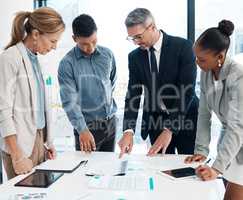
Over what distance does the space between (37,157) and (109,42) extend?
5.99 feet

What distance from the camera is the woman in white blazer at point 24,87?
1.54m

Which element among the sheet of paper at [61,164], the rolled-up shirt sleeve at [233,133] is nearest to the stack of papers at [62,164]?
the sheet of paper at [61,164]

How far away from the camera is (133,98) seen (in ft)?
7.14

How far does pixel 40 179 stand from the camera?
4.87 ft

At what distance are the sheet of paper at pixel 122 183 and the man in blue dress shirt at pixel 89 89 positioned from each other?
0.71 meters

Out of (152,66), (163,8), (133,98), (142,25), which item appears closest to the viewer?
(142,25)

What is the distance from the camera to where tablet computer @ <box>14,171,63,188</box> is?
4.66ft

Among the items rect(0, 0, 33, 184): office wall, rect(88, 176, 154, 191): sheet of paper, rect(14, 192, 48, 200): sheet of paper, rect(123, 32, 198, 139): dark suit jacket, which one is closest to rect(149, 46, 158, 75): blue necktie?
rect(123, 32, 198, 139): dark suit jacket

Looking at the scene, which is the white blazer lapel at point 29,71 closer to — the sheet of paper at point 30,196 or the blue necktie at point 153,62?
the sheet of paper at point 30,196

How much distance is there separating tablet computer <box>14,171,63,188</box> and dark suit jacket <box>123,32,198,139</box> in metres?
0.65

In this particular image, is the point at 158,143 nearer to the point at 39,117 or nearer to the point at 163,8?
the point at 39,117

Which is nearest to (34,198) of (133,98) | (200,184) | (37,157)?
(37,157)

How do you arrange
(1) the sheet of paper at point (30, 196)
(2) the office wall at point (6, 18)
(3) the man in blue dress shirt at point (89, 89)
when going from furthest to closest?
1. (2) the office wall at point (6, 18)
2. (3) the man in blue dress shirt at point (89, 89)
3. (1) the sheet of paper at point (30, 196)

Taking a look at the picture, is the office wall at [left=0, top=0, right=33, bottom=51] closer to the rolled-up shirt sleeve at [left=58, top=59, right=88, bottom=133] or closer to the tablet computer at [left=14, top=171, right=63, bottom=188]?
the rolled-up shirt sleeve at [left=58, top=59, right=88, bottom=133]
